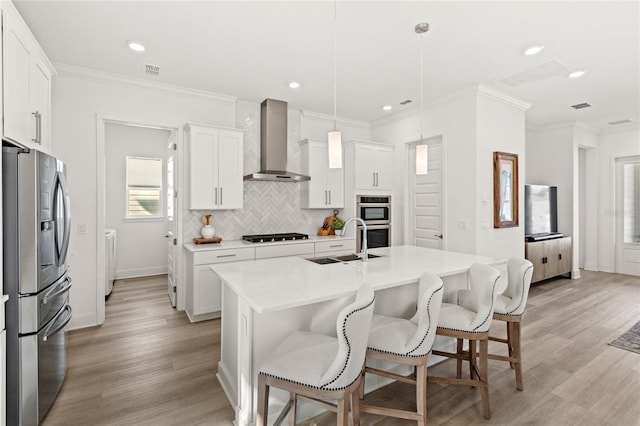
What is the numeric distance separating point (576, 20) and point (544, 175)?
14.0 feet

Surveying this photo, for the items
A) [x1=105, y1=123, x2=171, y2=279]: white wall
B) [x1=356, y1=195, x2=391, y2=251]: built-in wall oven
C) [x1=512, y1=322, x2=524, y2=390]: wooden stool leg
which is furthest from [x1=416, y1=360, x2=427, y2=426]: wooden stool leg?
[x1=105, y1=123, x2=171, y2=279]: white wall

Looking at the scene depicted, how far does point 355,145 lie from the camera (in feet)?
16.2

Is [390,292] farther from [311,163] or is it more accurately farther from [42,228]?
[311,163]

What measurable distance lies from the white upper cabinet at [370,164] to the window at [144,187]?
3604mm

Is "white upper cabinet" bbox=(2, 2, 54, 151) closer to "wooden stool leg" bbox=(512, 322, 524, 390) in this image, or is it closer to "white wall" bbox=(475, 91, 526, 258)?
"wooden stool leg" bbox=(512, 322, 524, 390)

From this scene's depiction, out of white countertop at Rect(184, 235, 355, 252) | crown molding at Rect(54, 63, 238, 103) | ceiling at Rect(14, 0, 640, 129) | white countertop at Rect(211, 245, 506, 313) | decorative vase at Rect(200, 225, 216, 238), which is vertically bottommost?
white countertop at Rect(211, 245, 506, 313)

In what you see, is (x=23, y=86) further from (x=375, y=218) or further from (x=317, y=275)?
(x=375, y=218)

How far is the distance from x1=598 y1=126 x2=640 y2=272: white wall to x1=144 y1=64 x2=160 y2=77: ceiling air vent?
7.58 meters

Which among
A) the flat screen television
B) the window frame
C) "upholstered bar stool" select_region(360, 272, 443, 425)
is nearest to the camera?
"upholstered bar stool" select_region(360, 272, 443, 425)

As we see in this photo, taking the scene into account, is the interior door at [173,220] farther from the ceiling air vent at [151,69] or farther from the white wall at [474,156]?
the white wall at [474,156]

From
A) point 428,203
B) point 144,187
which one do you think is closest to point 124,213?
point 144,187

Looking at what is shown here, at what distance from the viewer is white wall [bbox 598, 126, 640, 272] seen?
6.07m

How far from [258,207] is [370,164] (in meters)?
1.81

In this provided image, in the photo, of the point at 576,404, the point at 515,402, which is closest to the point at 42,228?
the point at 515,402
